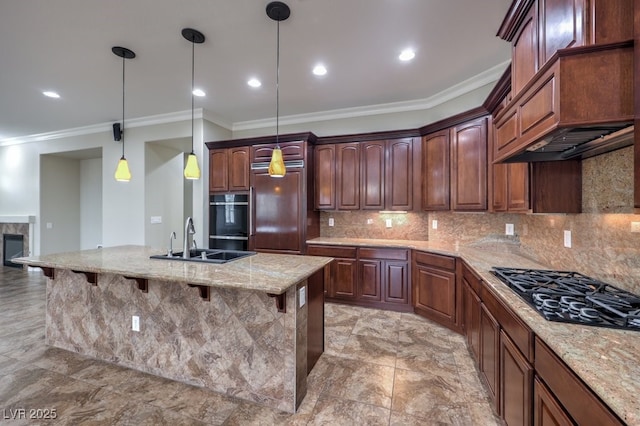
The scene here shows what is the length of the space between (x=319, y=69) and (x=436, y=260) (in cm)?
258

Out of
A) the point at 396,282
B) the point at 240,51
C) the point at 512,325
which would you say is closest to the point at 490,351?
the point at 512,325

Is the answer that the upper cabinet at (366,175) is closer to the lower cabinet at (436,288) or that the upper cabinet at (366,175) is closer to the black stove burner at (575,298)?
the lower cabinet at (436,288)

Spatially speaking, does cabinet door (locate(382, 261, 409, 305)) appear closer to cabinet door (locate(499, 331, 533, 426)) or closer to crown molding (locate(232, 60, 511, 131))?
cabinet door (locate(499, 331, 533, 426))

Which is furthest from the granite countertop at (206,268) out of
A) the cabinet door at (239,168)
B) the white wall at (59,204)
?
the white wall at (59,204)

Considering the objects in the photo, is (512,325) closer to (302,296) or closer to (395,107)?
(302,296)

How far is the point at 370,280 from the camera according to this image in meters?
3.66

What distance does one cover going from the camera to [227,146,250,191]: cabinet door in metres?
4.21

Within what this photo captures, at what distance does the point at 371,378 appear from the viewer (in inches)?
86.1

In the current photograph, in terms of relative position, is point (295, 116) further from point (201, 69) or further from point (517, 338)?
point (517, 338)

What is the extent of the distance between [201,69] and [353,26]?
1.82 meters

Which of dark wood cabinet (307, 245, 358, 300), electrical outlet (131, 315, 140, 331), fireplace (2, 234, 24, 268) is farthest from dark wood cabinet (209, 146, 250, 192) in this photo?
fireplace (2, 234, 24, 268)

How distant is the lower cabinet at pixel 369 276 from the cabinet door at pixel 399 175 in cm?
67

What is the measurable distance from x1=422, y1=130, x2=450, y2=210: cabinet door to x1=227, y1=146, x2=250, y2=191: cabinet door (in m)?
2.61

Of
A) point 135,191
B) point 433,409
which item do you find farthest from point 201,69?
point 433,409
